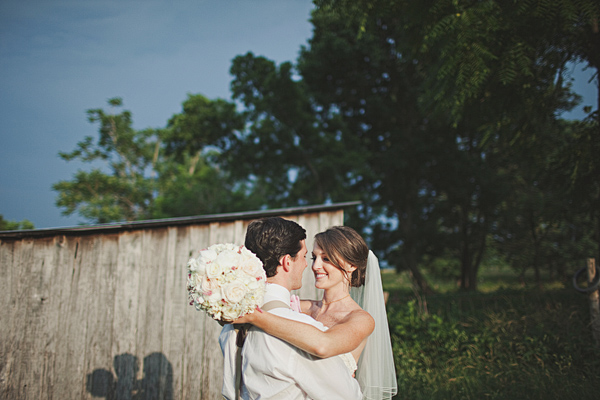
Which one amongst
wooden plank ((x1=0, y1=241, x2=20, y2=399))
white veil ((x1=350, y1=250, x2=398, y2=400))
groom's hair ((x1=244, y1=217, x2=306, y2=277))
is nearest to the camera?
groom's hair ((x1=244, y1=217, x2=306, y2=277))

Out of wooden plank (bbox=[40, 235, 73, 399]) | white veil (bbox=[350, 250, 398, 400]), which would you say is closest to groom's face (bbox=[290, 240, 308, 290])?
white veil (bbox=[350, 250, 398, 400])

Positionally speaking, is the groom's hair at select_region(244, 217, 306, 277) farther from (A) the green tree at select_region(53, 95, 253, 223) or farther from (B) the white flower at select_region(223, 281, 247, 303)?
(A) the green tree at select_region(53, 95, 253, 223)

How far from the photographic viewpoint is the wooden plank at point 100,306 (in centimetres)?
513

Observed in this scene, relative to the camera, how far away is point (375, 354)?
9.96 feet

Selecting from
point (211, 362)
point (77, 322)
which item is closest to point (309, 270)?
point (211, 362)

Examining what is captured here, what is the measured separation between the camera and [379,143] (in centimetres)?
1956

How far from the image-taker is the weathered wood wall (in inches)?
198

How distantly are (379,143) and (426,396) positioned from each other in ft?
50.3

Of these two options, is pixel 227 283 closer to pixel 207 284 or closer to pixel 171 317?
pixel 207 284

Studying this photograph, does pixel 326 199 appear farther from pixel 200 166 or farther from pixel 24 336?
pixel 200 166

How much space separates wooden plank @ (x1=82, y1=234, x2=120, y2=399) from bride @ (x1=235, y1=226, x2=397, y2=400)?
3.47m

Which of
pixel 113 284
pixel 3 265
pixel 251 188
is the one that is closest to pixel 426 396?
pixel 113 284

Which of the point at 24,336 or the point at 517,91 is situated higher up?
the point at 517,91

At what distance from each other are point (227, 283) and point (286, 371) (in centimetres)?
62
